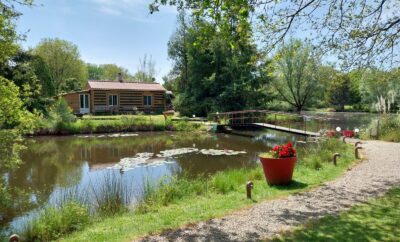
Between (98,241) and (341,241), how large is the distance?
3.02 meters

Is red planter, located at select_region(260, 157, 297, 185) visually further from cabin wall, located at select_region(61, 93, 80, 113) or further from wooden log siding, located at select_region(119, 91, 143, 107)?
cabin wall, located at select_region(61, 93, 80, 113)

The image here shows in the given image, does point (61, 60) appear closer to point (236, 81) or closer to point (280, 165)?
point (236, 81)

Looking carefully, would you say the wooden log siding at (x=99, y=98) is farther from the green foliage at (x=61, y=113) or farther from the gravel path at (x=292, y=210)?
the gravel path at (x=292, y=210)

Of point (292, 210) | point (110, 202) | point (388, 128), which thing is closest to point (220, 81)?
point (388, 128)

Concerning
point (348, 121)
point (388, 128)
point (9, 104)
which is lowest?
point (348, 121)

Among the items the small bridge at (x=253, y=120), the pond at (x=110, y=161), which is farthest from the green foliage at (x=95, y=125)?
the small bridge at (x=253, y=120)

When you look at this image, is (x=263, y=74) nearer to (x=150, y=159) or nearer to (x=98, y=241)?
(x=150, y=159)

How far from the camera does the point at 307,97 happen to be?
3784 cm

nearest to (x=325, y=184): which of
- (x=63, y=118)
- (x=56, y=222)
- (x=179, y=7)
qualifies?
(x=179, y=7)

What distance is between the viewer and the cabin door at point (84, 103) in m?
32.1

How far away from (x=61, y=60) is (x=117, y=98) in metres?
22.1

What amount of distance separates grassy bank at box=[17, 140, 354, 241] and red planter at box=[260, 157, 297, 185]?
23 cm

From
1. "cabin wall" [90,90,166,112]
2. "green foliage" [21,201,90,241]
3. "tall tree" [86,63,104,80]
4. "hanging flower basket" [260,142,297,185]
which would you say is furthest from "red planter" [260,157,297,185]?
"tall tree" [86,63,104,80]

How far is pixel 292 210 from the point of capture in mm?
5348
